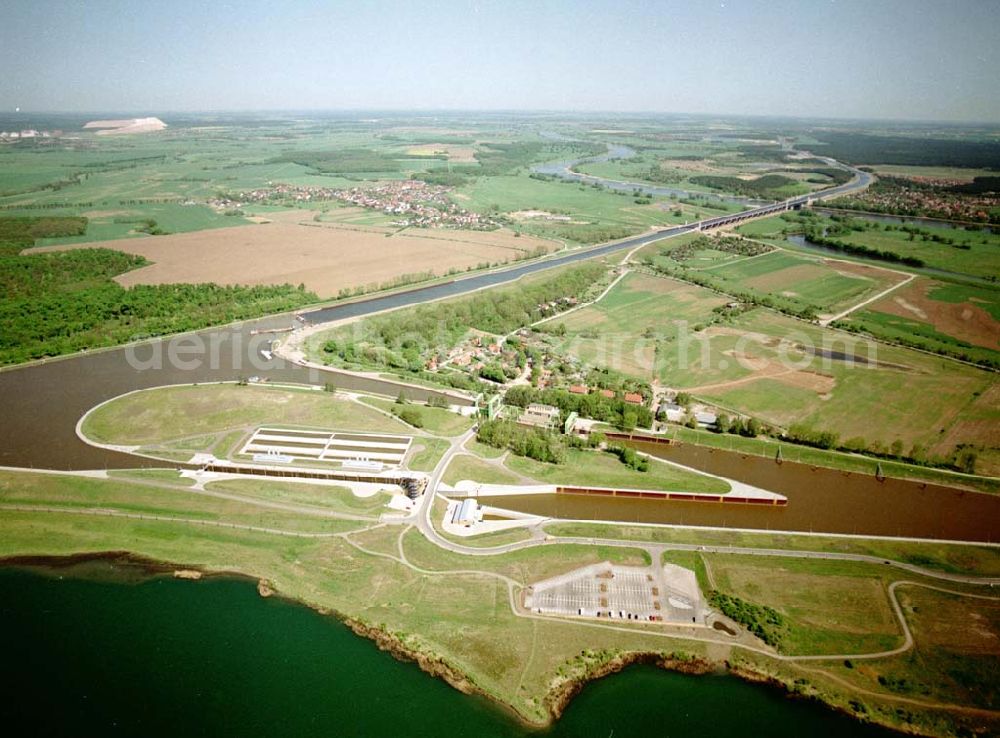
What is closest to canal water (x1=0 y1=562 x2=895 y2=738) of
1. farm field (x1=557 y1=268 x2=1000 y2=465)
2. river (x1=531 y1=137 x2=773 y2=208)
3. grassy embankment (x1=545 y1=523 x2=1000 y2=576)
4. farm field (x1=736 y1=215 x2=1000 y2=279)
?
grassy embankment (x1=545 y1=523 x2=1000 y2=576)

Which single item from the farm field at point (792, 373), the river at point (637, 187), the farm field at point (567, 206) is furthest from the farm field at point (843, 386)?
the river at point (637, 187)

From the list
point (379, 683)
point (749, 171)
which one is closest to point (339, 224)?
point (379, 683)

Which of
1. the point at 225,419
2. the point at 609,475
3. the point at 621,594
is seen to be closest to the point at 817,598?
the point at 621,594

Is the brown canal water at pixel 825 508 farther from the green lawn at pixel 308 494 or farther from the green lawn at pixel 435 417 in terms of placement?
the green lawn at pixel 435 417

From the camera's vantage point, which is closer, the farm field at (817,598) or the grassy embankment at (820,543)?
the farm field at (817,598)

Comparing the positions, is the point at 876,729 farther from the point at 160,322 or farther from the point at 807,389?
the point at 160,322

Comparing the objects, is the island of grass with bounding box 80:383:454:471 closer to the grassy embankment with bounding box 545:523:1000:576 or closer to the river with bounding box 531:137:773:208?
the grassy embankment with bounding box 545:523:1000:576
